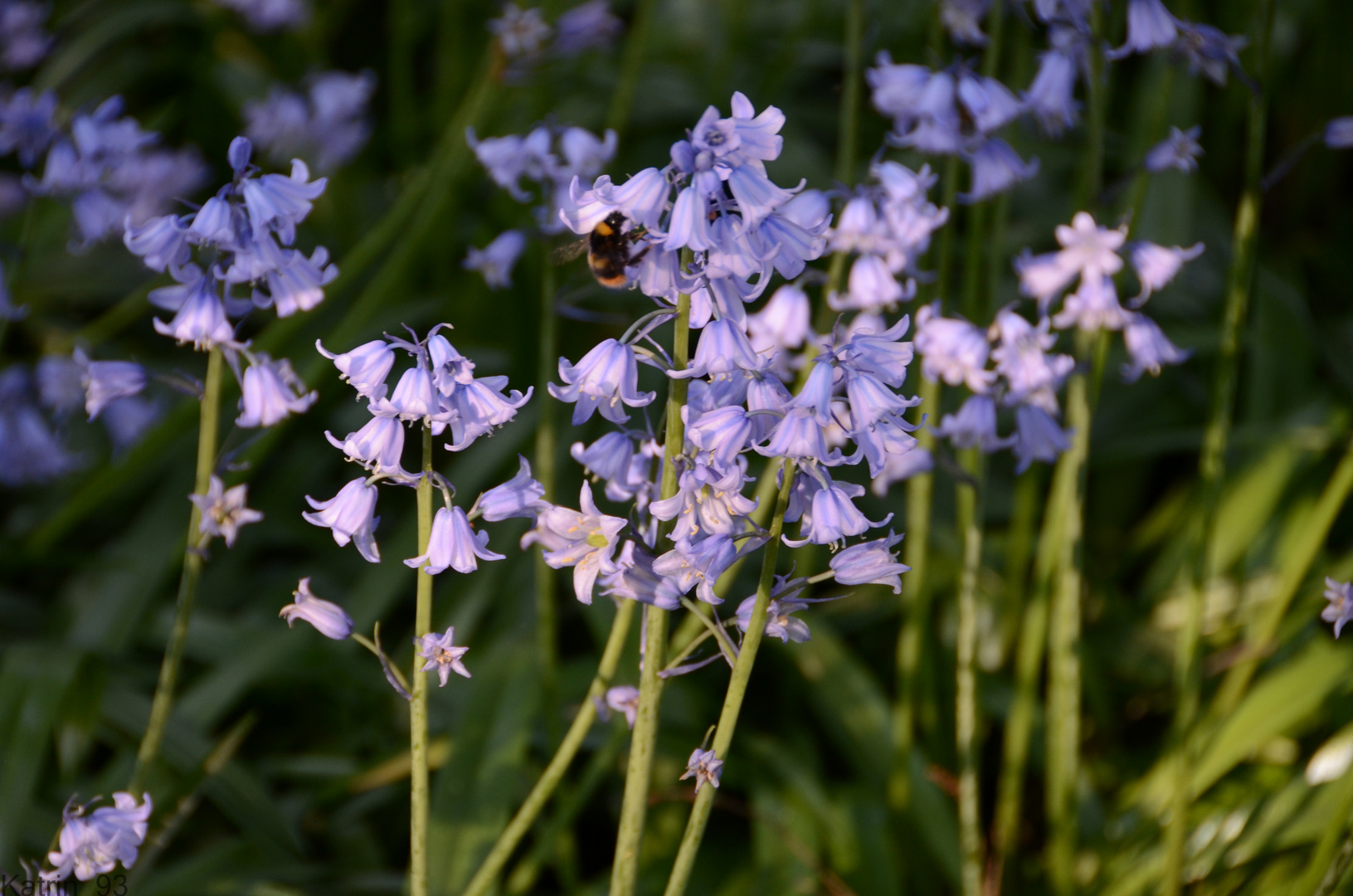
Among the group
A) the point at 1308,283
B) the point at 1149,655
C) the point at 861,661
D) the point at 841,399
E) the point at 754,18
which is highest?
the point at 841,399

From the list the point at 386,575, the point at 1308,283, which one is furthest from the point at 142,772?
the point at 1308,283

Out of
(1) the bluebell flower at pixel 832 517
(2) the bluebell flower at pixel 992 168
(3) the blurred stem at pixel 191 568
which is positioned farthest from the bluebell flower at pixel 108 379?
(2) the bluebell flower at pixel 992 168

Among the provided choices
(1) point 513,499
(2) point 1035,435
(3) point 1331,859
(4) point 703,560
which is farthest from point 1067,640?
(1) point 513,499

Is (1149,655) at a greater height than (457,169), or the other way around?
(457,169)

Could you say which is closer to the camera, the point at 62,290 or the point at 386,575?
the point at 386,575

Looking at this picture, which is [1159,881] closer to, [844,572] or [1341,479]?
[1341,479]

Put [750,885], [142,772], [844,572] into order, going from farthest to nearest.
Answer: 1. [750,885]
2. [142,772]
3. [844,572]
